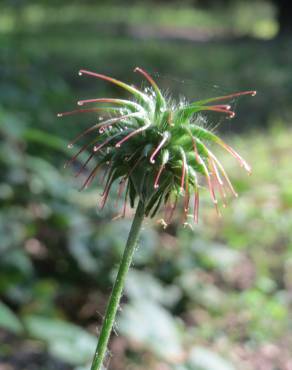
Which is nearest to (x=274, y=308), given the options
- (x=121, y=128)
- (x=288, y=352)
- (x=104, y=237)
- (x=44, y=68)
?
(x=288, y=352)

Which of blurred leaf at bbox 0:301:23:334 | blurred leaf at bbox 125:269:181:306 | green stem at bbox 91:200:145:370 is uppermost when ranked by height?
blurred leaf at bbox 125:269:181:306

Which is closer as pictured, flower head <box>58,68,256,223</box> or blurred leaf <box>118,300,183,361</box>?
flower head <box>58,68,256,223</box>

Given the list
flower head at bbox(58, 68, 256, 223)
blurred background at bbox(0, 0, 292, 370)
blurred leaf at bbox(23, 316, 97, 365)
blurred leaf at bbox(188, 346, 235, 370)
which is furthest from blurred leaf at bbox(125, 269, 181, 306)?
flower head at bbox(58, 68, 256, 223)

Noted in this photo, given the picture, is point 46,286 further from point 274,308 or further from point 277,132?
point 277,132

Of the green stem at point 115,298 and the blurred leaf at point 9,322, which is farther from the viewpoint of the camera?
the blurred leaf at point 9,322

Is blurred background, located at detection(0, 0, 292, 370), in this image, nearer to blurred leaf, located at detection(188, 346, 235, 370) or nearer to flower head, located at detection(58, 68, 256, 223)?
blurred leaf, located at detection(188, 346, 235, 370)

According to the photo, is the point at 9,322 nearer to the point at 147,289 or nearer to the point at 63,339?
the point at 63,339

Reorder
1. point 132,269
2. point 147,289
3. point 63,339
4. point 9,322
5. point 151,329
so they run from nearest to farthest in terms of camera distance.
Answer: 1. point 9,322
2. point 63,339
3. point 151,329
4. point 147,289
5. point 132,269

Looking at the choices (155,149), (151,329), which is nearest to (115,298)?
(155,149)

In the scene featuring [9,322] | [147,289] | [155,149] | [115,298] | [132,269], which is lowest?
[115,298]

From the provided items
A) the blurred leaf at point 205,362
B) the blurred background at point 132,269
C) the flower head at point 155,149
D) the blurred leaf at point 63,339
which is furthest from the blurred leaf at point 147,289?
the flower head at point 155,149

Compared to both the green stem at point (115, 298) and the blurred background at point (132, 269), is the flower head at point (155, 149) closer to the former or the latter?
the green stem at point (115, 298)
